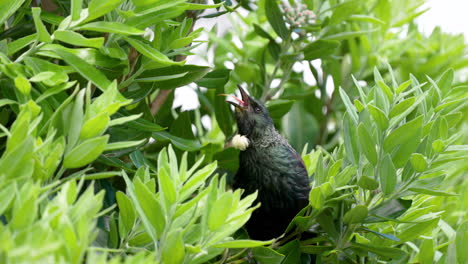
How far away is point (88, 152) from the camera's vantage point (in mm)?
1085

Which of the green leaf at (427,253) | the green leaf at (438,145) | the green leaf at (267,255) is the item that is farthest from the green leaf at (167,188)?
the green leaf at (427,253)

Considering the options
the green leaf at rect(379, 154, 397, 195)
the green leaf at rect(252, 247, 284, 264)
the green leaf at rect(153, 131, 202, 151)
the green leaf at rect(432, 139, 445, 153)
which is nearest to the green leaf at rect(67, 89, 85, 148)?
the green leaf at rect(153, 131, 202, 151)

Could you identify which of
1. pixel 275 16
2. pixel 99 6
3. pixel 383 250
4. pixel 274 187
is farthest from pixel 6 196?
pixel 274 187

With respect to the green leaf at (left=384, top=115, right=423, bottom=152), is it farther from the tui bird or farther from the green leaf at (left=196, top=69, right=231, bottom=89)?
the tui bird

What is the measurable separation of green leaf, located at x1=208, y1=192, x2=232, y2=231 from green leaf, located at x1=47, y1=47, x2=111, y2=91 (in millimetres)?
316

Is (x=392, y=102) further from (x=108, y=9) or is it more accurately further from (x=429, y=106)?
(x=108, y=9)

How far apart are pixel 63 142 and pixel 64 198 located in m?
0.19

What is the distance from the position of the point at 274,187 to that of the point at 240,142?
0.21m

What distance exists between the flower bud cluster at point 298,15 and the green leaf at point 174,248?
1.11 metres

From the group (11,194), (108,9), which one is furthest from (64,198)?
(108,9)

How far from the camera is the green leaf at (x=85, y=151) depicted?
1075 millimetres

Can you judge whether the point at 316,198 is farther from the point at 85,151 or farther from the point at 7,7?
the point at 7,7

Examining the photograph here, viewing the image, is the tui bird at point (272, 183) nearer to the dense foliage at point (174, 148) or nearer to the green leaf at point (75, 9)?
the dense foliage at point (174, 148)

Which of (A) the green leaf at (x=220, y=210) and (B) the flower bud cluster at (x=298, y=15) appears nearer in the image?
(A) the green leaf at (x=220, y=210)
